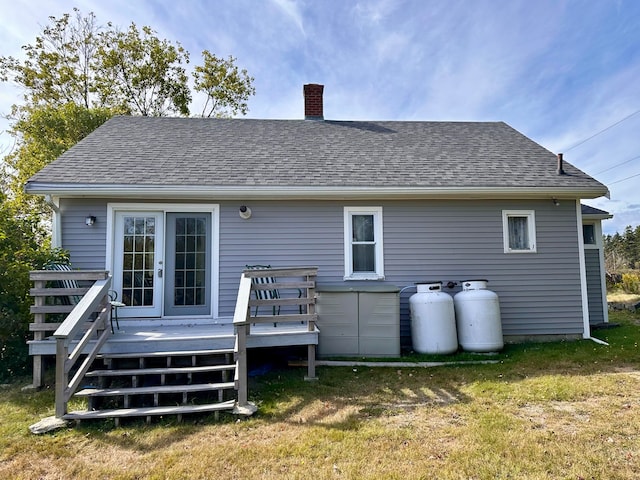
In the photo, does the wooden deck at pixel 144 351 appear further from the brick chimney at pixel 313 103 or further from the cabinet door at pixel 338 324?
the brick chimney at pixel 313 103

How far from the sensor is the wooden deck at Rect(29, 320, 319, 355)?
4.20 m

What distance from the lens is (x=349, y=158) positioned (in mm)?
6938

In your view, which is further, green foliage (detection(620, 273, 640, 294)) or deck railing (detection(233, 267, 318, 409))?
green foliage (detection(620, 273, 640, 294))

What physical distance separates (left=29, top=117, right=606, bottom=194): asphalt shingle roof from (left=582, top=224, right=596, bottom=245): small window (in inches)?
72.4

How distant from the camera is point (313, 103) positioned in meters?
9.13

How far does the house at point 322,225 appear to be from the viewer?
5762 millimetres

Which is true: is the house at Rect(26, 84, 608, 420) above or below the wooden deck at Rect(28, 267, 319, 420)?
above

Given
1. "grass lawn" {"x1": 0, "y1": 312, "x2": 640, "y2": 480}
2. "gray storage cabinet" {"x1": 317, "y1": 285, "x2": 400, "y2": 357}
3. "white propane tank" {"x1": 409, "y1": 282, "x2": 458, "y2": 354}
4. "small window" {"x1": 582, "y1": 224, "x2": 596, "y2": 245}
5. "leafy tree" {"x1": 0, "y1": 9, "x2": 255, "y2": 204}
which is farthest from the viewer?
"leafy tree" {"x1": 0, "y1": 9, "x2": 255, "y2": 204}

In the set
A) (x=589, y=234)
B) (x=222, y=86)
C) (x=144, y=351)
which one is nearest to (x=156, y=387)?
(x=144, y=351)

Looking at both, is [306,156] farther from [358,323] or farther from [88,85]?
[88,85]

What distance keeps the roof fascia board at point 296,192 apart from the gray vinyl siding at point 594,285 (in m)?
2.15

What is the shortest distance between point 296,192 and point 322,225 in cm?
74

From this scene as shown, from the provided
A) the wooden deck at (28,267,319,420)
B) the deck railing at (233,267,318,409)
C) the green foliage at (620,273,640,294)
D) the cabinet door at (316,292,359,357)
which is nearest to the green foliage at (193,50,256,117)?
the wooden deck at (28,267,319,420)

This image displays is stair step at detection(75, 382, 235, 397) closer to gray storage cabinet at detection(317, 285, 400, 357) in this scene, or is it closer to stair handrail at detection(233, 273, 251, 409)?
stair handrail at detection(233, 273, 251, 409)
